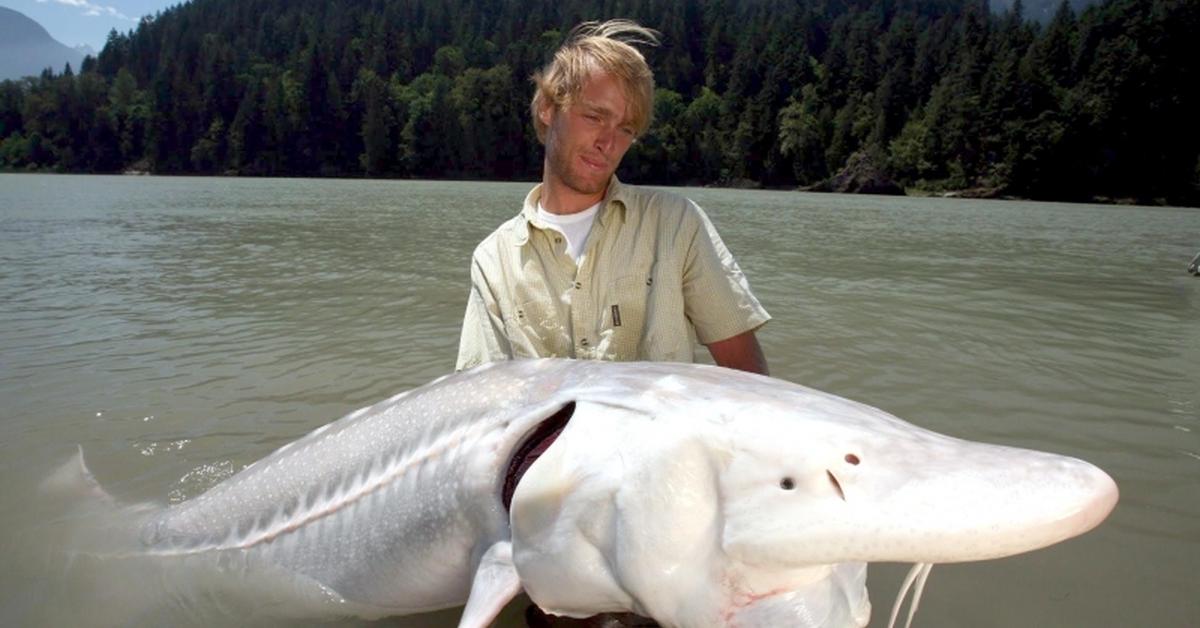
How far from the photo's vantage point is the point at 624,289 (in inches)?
100

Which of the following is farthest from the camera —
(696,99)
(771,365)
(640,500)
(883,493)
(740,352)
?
(696,99)

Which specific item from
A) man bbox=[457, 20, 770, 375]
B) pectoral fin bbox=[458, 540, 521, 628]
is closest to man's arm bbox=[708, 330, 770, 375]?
man bbox=[457, 20, 770, 375]

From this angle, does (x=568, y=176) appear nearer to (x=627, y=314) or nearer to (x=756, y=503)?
(x=627, y=314)

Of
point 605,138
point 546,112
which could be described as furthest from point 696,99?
point 605,138

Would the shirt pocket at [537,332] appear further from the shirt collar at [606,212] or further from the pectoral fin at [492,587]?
the pectoral fin at [492,587]

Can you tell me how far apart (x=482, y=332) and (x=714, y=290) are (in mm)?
841

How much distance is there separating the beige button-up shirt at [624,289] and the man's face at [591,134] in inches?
→ 4.0

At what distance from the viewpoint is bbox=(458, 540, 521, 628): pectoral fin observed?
4.64 ft

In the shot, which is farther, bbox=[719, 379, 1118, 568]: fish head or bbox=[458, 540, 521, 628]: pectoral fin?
bbox=[458, 540, 521, 628]: pectoral fin

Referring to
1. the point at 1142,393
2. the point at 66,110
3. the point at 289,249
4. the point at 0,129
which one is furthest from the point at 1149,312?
the point at 0,129

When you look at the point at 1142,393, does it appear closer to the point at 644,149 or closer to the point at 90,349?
the point at 90,349

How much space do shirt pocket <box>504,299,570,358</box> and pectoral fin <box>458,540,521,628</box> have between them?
3.53ft

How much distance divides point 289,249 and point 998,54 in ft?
222

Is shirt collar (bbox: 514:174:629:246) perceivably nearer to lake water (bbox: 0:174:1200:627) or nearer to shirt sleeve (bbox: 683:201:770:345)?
A: shirt sleeve (bbox: 683:201:770:345)
